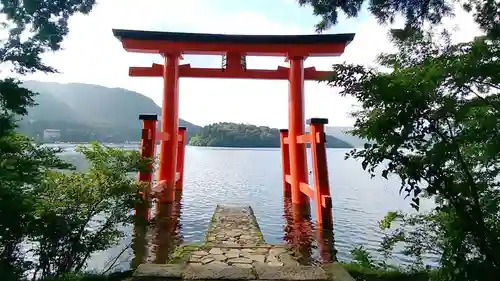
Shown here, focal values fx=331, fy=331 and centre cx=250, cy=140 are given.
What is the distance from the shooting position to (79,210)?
3.00 meters

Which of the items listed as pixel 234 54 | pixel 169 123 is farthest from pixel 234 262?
pixel 234 54

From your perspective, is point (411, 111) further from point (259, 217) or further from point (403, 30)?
point (259, 217)

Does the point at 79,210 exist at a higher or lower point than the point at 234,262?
higher

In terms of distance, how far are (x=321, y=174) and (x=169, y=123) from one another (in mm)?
3836

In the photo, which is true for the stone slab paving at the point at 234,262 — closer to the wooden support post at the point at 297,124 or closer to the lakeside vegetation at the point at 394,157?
the lakeside vegetation at the point at 394,157

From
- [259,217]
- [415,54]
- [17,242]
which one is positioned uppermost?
[415,54]

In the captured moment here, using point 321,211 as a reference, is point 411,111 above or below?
above

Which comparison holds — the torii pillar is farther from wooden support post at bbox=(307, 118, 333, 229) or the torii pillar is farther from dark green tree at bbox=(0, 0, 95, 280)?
dark green tree at bbox=(0, 0, 95, 280)

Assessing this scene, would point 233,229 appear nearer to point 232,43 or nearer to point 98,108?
point 232,43

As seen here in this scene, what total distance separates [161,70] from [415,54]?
6.84 m

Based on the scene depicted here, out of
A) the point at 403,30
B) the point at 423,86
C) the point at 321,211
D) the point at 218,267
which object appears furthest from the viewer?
the point at 321,211

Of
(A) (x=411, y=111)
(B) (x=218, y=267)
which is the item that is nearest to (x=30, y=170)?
(B) (x=218, y=267)

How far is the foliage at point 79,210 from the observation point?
9.12ft

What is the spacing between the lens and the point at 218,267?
10.1 feet
